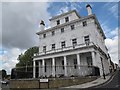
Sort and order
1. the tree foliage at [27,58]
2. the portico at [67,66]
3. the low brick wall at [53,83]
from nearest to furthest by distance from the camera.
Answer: the low brick wall at [53,83], the portico at [67,66], the tree foliage at [27,58]

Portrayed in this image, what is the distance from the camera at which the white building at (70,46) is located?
21652 mm

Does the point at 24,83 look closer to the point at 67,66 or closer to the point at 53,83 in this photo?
the point at 53,83

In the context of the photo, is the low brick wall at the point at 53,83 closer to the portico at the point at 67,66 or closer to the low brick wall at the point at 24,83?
the low brick wall at the point at 24,83

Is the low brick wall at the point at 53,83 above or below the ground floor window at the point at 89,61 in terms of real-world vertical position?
below

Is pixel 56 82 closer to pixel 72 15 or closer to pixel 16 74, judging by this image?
pixel 16 74

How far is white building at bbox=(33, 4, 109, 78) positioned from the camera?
71.0ft

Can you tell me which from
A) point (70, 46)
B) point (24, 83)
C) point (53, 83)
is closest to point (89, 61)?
point (70, 46)

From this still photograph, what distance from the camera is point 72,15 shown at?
2900 centimetres

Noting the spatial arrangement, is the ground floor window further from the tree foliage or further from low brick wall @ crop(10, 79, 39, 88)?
the tree foliage

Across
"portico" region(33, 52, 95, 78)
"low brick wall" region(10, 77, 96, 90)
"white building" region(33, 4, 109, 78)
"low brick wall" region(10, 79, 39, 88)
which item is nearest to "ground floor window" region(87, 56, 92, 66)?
"white building" region(33, 4, 109, 78)

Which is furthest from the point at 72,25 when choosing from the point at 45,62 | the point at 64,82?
the point at 64,82

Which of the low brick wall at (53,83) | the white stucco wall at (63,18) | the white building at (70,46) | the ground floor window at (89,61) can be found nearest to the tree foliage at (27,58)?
the white building at (70,46)

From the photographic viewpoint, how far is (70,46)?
24.1 m

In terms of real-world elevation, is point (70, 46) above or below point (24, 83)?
above
